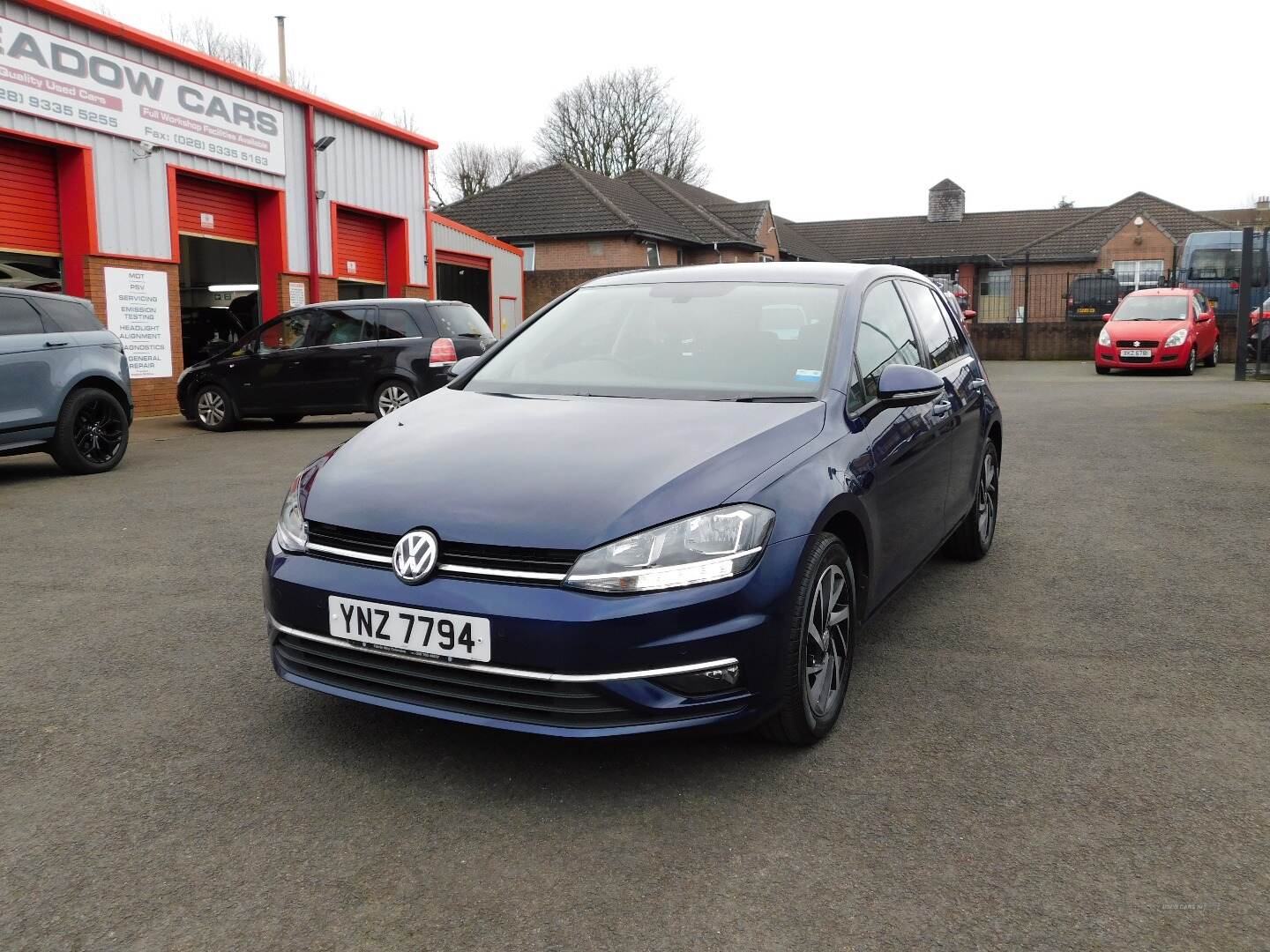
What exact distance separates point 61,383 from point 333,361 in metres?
4.63

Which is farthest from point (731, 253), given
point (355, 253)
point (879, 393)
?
point (879, 393)

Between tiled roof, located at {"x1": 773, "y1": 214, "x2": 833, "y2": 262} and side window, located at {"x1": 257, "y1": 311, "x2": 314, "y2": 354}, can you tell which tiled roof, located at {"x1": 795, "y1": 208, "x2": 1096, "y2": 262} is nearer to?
tiled roof, located at {"x1": 773, "y1": 214, "x2": 833, "y2": 262}

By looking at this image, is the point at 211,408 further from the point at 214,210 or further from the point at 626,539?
the point at 626,539

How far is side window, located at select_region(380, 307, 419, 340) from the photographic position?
45.9 ft

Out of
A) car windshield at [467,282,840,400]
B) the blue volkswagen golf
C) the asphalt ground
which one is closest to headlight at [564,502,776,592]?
the blue volkswagen golf

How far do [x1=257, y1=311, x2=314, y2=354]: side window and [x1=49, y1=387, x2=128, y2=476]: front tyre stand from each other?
4.05 meters

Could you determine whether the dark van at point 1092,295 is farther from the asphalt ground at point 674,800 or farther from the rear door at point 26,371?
the asphalt ground at point 674,800

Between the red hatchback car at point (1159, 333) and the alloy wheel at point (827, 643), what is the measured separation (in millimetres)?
20401

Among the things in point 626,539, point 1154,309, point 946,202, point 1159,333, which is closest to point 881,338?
point 626,539

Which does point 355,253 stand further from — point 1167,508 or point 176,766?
point 176,766

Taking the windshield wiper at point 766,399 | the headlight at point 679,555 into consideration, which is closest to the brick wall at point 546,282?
the windshield wiper at point 766,399

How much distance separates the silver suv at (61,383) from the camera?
30.1 feet

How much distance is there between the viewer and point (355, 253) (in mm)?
21391

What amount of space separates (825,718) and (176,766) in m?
1.97
